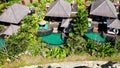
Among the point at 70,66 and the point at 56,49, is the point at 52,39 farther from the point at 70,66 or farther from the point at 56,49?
the point at 70,66

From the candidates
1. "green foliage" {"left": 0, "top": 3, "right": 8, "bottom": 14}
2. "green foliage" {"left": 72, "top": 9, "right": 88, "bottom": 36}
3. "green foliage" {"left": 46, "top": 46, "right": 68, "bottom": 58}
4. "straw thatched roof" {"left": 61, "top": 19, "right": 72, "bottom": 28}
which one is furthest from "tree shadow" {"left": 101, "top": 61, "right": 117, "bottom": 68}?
"green foliage" {"left": 0, "top": 3, "right": 8, "bottom": 14}

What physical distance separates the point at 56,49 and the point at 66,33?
3311 mm

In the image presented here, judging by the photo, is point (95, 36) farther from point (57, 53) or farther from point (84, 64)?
point (57, 53)

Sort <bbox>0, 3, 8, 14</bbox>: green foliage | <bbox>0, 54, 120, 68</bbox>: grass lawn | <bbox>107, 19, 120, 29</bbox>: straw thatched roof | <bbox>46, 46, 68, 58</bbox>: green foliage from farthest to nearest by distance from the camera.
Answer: <bbox>0, 3, 8, 14</bbox>: green foliage → <bbox>107, 19, 120, 29</bbox>: straw thatched roof → <bbox>46, 46, 68, 58</bbox>: green foliage → <bbox>0, 54, 120, 68</bbox>: grass lawn

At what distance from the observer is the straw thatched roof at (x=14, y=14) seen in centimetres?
3881

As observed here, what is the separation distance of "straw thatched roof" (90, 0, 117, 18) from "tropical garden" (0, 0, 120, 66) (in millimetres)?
2646

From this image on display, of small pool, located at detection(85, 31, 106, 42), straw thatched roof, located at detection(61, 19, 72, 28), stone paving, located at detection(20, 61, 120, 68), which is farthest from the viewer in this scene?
straw thatched roof, located at detection(61, 19, 72, 28)

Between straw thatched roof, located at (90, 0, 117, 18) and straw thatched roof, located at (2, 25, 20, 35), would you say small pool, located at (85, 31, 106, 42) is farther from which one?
straw thatched roof, located at (2, 25, 20, 35)

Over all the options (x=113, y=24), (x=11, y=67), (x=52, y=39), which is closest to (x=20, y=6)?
(x=52, y=39)

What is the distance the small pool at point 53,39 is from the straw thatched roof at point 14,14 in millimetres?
3910

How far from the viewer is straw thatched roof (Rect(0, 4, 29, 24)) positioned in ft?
127

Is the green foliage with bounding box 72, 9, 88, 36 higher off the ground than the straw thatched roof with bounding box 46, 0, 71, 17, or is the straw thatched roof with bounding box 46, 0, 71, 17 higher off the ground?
the straw thatched roof with bounding box 46, 0, 71, 17

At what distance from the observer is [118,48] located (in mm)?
35750

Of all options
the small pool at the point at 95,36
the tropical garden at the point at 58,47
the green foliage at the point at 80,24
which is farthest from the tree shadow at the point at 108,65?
the green foliage at the point at 80,24
